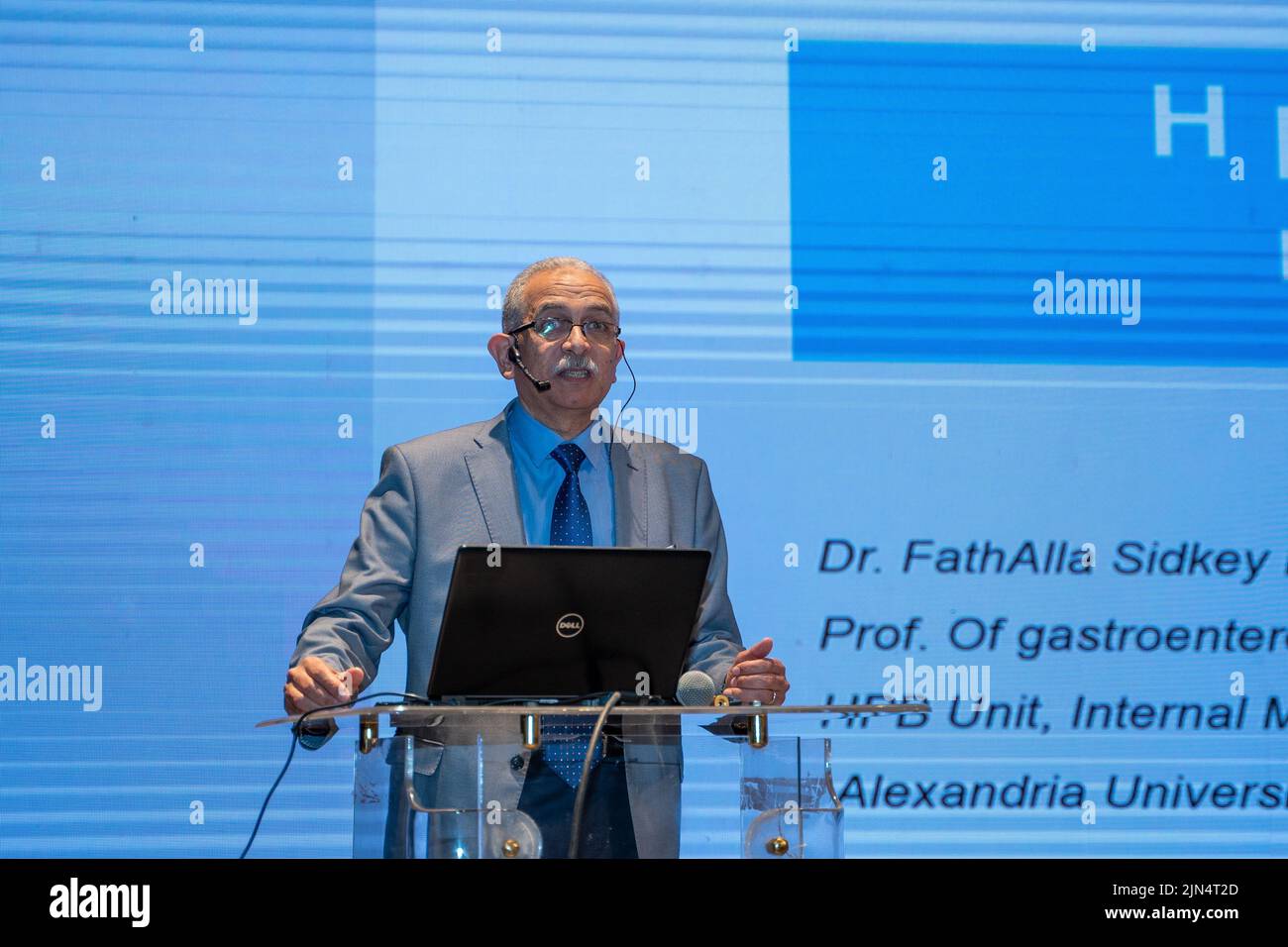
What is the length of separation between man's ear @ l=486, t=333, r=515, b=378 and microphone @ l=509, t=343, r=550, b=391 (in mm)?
13

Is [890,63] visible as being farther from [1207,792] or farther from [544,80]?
[1207,792]

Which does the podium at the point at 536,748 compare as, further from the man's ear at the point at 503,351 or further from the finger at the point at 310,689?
the man's ear at the point at 503,351

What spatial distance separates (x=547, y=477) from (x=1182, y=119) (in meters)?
2.43

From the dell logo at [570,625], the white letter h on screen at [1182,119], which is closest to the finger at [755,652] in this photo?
the dell logo at [570,625]

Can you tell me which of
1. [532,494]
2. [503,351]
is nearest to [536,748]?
[532,494]

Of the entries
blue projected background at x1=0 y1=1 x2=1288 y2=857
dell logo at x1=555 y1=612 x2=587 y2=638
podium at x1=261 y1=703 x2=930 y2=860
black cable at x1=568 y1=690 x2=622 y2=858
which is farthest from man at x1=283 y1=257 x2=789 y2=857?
blue projected background at x1=0 y1=1 x2=1288 y2=857

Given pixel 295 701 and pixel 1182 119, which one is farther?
pixel 1182 119

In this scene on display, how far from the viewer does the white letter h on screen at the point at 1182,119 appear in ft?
14.8

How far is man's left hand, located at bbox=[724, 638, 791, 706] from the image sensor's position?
2.60 meters

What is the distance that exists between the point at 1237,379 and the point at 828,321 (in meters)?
1.24

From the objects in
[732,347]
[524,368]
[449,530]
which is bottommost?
[449,530]

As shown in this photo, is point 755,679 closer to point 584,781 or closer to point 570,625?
point 570,625

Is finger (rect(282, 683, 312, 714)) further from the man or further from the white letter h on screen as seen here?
the white letter h on screen

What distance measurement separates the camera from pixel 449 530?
10.2ft
